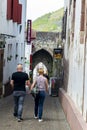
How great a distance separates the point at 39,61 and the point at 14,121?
40.6 meters

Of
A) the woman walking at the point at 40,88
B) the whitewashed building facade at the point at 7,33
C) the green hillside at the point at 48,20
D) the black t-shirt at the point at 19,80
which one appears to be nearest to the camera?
the black t-shirt at the point at 19,80

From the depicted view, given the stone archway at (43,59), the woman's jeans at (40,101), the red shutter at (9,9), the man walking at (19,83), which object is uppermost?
the red shutter at (9,9)

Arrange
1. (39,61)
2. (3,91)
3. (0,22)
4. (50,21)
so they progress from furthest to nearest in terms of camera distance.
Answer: (50,21) → (39,61) → (3,91) → (0,22)

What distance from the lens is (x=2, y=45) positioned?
2623 cm

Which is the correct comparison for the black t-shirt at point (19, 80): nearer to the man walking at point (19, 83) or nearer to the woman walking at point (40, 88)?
the man walking at point (19, 83)

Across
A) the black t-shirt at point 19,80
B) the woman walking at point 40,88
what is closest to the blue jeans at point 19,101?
the black t-shirt at point 19,80

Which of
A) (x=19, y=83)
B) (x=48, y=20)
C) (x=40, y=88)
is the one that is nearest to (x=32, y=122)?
(x=40, y=88)

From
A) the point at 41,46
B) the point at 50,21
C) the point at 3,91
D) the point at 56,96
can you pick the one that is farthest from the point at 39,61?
the point at 50,21

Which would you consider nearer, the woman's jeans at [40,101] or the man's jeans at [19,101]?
the man's jeans at [19,101]

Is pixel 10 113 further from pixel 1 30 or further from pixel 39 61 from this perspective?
pixel 39 61

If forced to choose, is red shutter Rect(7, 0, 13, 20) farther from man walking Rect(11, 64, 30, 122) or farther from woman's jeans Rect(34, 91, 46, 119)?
man walking Rect(11, 64, 30, 122)

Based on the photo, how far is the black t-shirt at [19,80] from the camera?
15273mm

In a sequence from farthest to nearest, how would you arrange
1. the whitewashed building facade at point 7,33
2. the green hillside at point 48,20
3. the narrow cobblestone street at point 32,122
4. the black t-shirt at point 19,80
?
the green hillside at point 48,20, the whitewashed building facade at point 7,33, the black t-shirt at point 19,80, the narrow cobblestone street at point 32,122

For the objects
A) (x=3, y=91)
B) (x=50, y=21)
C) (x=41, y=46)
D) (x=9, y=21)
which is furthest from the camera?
(x=50, y=21)
